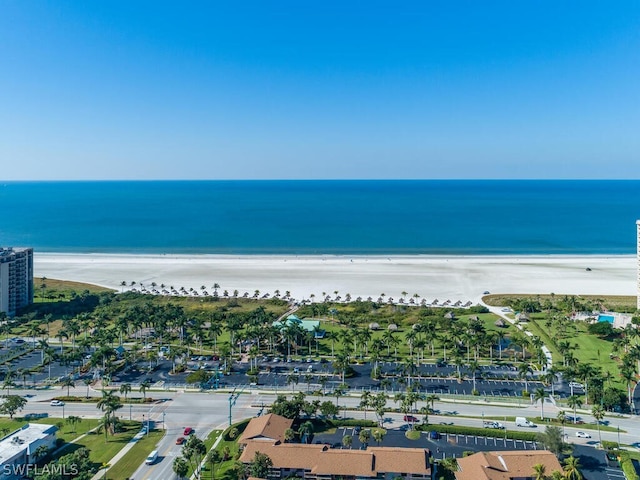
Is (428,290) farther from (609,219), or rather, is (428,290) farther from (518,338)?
(609,219)

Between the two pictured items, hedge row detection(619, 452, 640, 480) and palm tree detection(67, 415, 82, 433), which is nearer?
hedge row detection(619, 452, 640, 480)

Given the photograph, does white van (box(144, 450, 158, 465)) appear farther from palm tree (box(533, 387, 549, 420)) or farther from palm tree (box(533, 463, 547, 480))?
palm tree (box(533, 387, 549, 420))

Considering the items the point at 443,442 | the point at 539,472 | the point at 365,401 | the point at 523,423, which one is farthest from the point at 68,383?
the point at 523,423

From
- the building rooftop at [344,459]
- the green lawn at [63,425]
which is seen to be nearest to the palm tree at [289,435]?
the building rooftop at [344,459]

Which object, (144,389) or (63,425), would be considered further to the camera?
(144,389)

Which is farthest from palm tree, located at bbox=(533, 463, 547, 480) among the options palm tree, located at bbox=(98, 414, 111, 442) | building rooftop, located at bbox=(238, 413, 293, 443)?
palm tree, located at bbox=(98, 414, 111, 442)

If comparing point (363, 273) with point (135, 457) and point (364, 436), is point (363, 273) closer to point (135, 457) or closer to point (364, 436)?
point (364, 436)
